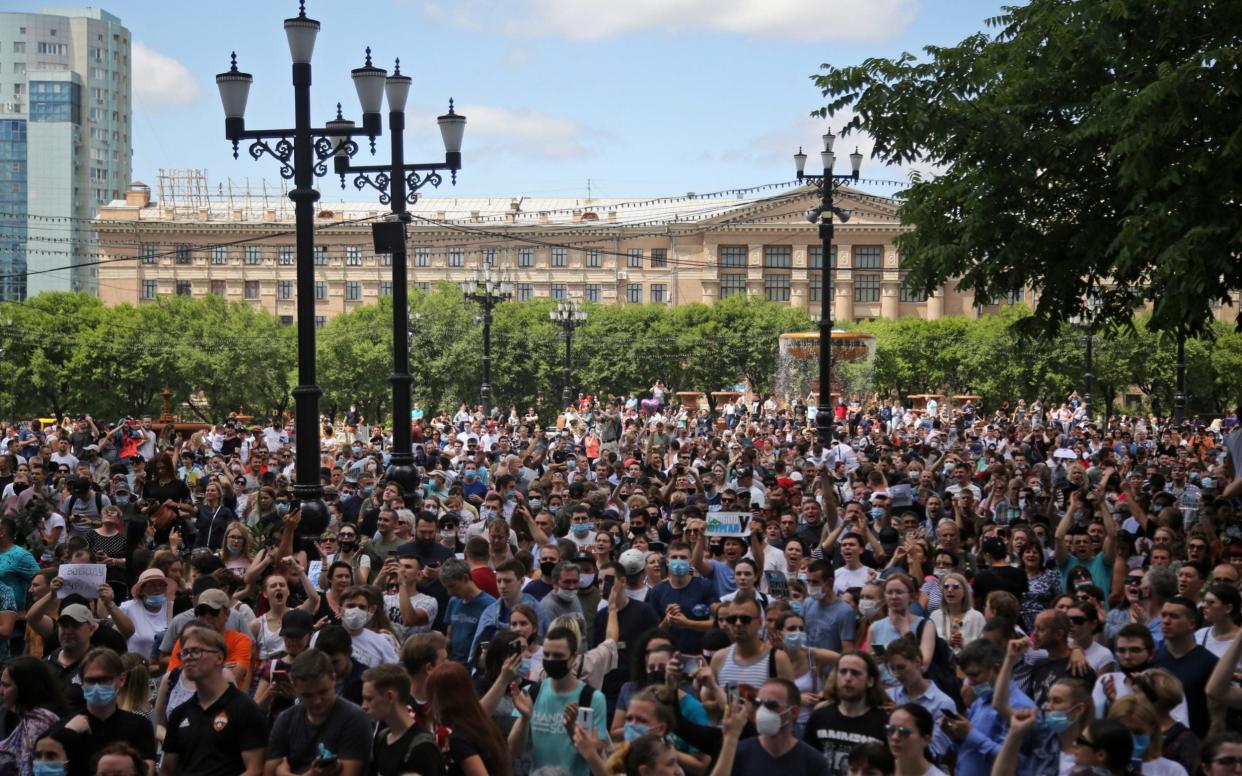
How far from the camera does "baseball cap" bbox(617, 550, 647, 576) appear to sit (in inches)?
414

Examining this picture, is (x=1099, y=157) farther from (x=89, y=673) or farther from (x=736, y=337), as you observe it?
(x=736, y=337)

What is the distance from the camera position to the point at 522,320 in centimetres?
9188

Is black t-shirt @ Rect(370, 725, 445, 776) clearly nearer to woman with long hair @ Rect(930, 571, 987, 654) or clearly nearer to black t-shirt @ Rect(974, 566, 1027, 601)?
woman with long hair @ Rect(930, 571, 987, 654)

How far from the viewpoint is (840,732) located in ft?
24.2

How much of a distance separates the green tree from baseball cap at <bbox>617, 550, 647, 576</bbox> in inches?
241

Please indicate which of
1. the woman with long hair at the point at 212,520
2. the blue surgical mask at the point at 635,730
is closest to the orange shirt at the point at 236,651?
the blue surgical mask at the point at 635,730

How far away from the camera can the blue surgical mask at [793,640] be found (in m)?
8.70

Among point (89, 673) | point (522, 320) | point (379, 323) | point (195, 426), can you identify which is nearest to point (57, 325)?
point (379, 323)

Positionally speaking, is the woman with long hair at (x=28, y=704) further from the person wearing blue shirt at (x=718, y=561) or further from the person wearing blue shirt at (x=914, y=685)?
the person wearing blue shirt at (x=718, y=561)

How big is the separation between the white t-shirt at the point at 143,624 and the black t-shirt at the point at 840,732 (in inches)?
197

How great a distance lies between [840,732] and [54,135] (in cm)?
17614

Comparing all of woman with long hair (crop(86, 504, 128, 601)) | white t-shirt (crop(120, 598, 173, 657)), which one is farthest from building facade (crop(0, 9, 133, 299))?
white t-shirt (crop(120, 598, 173, 657))

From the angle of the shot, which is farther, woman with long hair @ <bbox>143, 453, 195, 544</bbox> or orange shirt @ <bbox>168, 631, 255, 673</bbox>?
woman with long hair @ <bbox>143, 453, 195, 544</bbox>

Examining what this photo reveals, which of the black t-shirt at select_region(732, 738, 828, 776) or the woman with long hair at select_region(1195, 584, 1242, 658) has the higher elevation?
the woman with long hair at select_region(1195, 584, 1242, 658)
